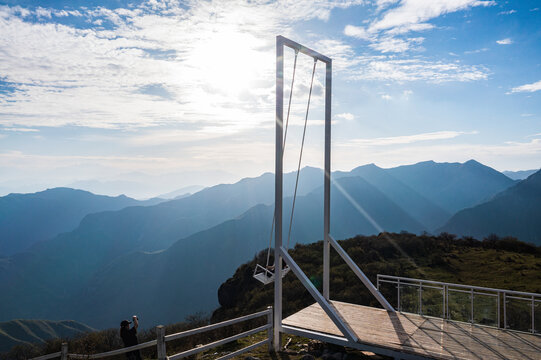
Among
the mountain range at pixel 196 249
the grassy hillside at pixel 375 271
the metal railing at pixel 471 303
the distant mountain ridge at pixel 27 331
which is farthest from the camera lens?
the mountain range at pixel 196 249

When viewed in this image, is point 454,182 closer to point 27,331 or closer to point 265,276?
point 27,331

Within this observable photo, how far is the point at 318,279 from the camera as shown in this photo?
15617 mm

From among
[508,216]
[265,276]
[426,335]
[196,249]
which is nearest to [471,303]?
[426,335]

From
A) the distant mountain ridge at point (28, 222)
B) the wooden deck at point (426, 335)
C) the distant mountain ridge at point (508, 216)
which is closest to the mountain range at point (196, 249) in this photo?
the distant mountain ridge at point (508, 216)

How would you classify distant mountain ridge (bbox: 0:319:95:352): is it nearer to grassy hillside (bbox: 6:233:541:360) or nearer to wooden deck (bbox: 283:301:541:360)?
grassy hillside (bbox: 6:233:541:360)

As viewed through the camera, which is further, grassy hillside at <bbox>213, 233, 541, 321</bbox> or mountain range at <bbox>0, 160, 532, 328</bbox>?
mountain range at <bbox>0, 160, 532, 328</bbox>

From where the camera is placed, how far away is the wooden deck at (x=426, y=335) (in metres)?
5.71

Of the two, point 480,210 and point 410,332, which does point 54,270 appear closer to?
point 480,210

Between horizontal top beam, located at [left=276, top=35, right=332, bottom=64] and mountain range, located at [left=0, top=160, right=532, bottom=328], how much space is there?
199 feet

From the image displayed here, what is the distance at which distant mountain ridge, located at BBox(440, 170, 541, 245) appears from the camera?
5744 cm

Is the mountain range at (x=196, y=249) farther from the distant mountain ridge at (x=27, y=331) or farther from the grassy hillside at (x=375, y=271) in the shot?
the grassy hillside at (x=375, y=271)

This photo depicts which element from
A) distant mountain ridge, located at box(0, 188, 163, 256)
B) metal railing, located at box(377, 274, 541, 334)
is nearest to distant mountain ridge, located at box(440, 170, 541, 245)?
metal railing, located at box(377, 274, 541, 334)

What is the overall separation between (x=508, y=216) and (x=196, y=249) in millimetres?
73443

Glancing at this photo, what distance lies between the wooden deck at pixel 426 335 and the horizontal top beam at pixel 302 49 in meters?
5.27
